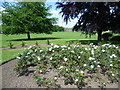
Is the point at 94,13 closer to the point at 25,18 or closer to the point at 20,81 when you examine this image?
the point at 20,81

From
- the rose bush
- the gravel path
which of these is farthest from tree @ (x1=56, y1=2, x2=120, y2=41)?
the gravel path

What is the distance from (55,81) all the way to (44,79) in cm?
31

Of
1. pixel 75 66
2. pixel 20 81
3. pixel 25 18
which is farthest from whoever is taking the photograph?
pixel 25 18

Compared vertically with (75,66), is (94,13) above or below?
above

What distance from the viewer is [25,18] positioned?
17.7 metres

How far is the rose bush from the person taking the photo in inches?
116

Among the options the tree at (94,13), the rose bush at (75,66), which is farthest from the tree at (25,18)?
the rose bush at (75,66)

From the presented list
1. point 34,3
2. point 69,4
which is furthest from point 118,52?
point 34,3

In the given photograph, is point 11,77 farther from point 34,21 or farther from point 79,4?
point 34,21

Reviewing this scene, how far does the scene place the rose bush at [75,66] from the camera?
2.96m

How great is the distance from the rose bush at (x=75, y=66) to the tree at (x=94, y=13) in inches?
261

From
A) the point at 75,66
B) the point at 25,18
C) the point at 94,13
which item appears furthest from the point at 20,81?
the point at 25,18

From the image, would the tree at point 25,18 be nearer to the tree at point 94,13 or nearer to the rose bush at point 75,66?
the tree at point 94,13

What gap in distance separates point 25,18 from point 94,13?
10.5 metres
